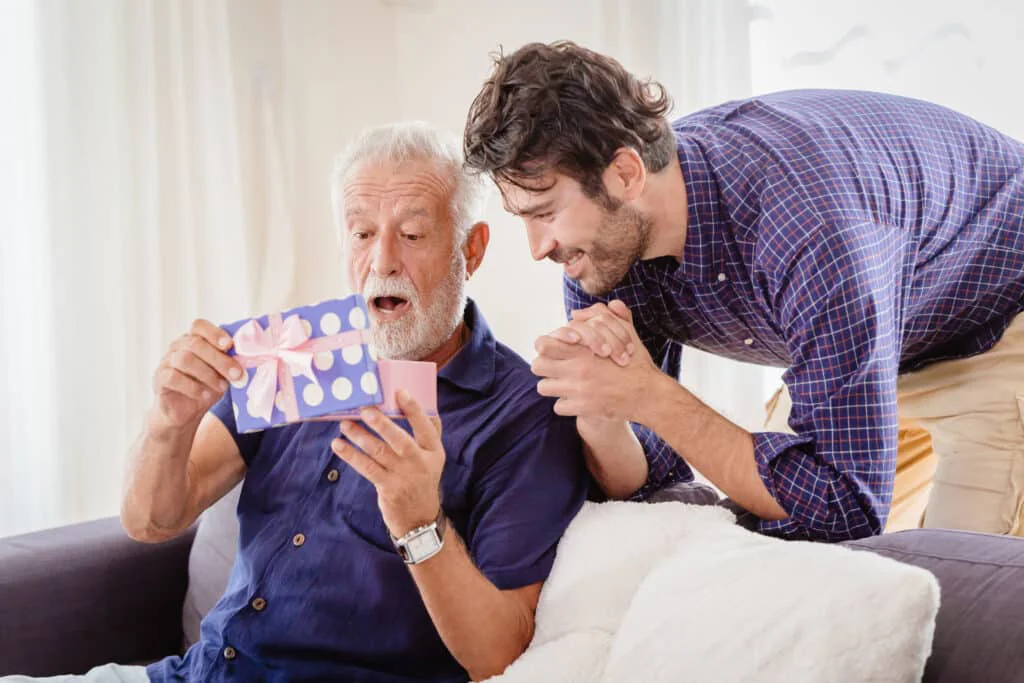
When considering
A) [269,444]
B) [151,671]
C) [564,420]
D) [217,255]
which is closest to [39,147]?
[217,255]

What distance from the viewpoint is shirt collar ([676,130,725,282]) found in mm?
1644

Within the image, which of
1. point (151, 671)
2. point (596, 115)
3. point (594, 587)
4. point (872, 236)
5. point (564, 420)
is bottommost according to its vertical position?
point (151, 671)

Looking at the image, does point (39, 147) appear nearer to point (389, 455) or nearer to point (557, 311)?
point (557, 311)

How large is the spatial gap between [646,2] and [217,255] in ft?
4.87

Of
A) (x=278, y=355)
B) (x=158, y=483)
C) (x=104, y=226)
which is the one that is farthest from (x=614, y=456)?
(x=104, y=226)

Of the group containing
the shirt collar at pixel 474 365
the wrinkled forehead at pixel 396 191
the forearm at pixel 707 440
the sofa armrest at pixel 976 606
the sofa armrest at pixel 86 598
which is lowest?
the sofa armrest at pixel 86 598

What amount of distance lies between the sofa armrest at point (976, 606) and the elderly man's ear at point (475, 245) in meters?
0.84

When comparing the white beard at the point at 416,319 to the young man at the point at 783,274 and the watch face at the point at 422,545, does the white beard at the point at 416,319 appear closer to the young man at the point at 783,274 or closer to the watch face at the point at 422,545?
the young man at the point at 783,274

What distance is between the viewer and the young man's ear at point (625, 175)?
163 cm

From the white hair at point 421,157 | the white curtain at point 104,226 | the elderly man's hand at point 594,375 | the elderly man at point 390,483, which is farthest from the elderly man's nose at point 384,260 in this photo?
the white curtain at point 104,226

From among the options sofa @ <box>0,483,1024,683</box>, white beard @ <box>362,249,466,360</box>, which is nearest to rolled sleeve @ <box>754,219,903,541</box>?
white beard @ <box>362,249,466,360</box>

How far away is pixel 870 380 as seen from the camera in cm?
142

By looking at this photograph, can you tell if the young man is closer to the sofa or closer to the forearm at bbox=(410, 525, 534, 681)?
the forearm at bbox=(410, 525, 534, 681)

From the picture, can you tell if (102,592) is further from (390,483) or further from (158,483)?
(390,483)
